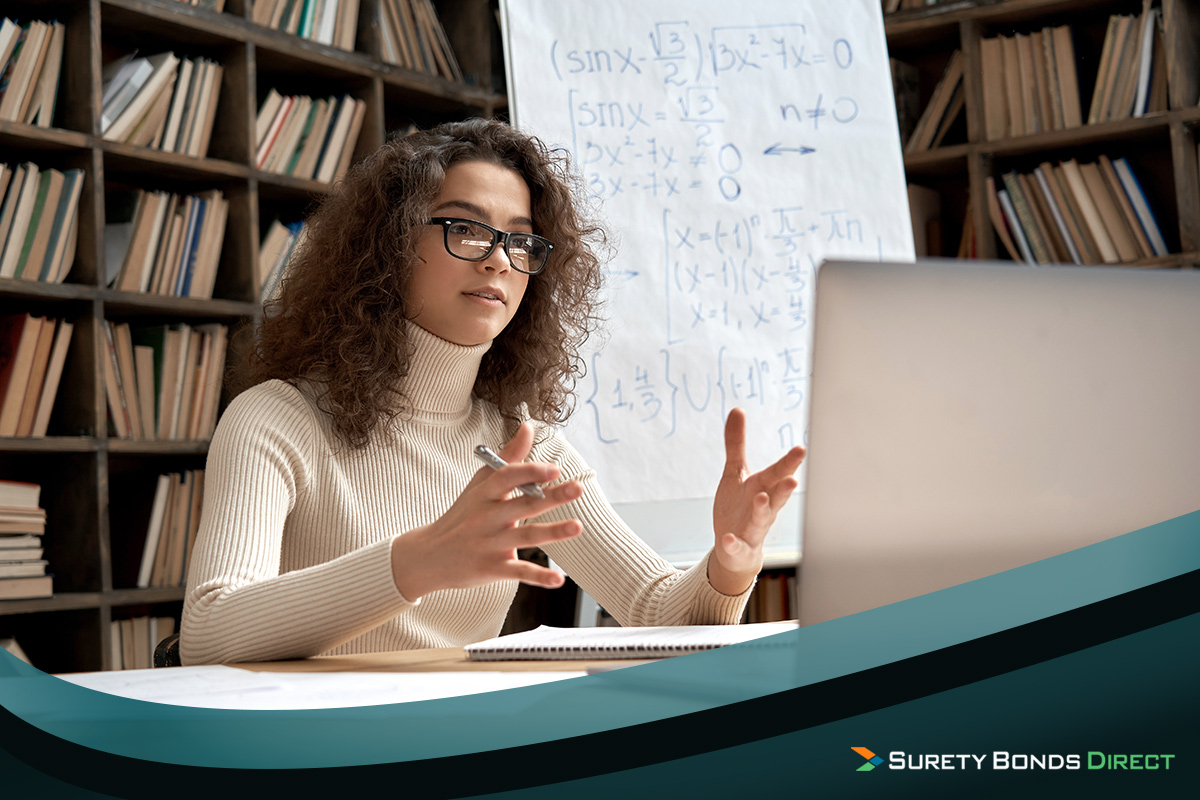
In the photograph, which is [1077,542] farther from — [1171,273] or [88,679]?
[88,679]

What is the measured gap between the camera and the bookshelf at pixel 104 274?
2160 millimetres

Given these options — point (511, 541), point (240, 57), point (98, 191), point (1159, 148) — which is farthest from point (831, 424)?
point (1159, 148)

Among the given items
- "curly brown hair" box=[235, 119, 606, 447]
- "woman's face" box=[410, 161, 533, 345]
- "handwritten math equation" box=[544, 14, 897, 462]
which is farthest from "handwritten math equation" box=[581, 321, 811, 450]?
"woman's face" box=[410, 161, 533, 345]

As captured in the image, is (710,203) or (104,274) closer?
(710,203)

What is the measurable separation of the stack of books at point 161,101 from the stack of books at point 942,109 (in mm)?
1757

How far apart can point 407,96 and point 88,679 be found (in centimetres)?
243

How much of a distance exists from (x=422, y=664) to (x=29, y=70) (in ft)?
6.05

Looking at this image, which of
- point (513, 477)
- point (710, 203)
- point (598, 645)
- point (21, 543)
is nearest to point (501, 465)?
point (513, 477)

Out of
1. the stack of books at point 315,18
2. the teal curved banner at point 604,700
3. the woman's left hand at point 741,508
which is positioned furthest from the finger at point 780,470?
the stack of books at point 315,18

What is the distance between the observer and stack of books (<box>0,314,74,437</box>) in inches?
82.0

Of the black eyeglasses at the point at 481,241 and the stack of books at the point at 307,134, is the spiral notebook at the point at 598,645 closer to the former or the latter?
the black eyeglasses at the point at 481,241

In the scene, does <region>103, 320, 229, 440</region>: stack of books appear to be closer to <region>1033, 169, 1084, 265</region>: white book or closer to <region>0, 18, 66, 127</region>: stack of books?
<region>0, 18, 66, 127</region>: stack of books

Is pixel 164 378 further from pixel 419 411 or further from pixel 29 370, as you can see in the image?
pixel 419 411

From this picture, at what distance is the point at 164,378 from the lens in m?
2.32
